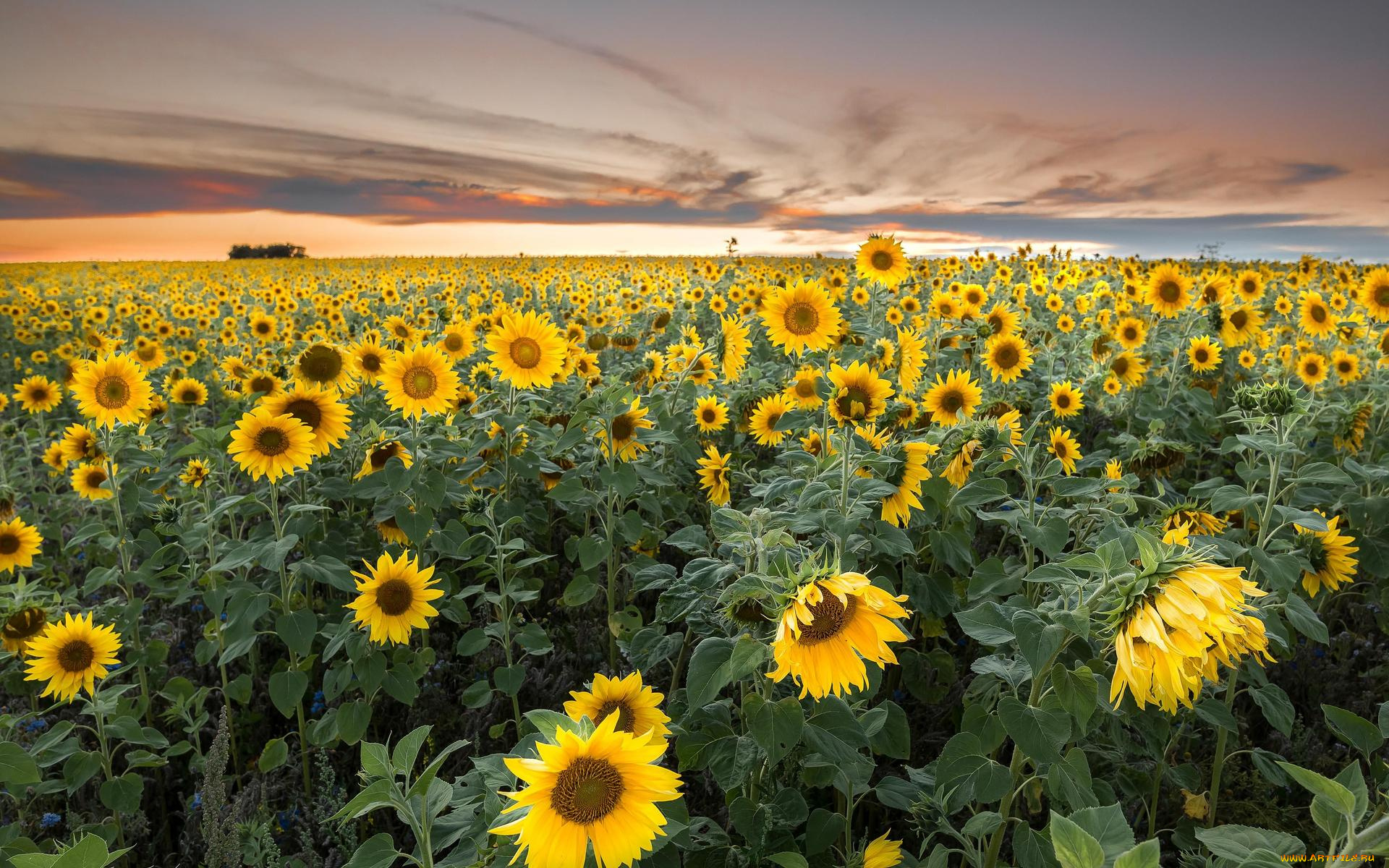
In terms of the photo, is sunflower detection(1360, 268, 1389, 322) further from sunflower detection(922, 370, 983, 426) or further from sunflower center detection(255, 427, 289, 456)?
sunflower center detection(255, 427, 289, 456)

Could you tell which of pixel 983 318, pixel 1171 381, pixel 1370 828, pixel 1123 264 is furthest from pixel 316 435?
pixel 1123 264

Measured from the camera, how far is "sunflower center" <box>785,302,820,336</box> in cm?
375

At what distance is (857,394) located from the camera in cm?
269

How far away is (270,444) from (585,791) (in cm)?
250

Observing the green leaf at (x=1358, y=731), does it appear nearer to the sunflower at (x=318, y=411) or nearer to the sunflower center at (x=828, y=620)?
the sunflower center at (x=828, y=620)

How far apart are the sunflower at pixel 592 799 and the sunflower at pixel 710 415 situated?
11.2 ft

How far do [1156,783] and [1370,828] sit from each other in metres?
1.92

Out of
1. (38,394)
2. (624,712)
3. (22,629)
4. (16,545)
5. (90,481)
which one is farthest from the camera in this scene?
(38,394)

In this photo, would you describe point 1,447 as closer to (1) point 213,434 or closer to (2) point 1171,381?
(1) point 213,434

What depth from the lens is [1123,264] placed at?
10242 mm

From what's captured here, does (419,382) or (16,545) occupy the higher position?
(419,382)

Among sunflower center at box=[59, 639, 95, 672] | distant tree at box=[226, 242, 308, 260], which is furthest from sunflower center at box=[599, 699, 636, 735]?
distant tree at box=[226, 242, 308, 260]

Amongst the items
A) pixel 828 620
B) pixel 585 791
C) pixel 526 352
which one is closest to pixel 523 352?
pixel 526 352

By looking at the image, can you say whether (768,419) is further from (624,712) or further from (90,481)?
(90,481)
